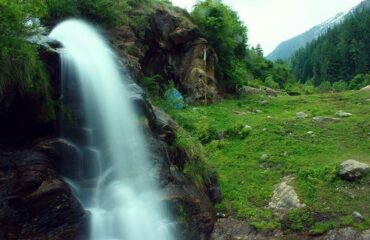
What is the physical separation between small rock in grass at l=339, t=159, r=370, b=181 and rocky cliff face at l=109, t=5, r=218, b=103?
13468 mm

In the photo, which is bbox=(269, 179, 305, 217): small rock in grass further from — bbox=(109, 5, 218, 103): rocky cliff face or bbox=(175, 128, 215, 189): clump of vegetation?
bbox=(109, 5, 218, 103): rocky cliff face

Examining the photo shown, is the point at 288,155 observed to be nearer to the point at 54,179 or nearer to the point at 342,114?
the point at 342,114

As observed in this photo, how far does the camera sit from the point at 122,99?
14.6 meters

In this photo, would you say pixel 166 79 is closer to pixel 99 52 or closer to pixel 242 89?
pixel 242 89

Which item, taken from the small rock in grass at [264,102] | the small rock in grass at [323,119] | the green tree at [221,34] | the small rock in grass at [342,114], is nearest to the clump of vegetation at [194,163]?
the small rock in grass at [323,119]

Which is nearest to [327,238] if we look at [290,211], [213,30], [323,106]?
[290,211]

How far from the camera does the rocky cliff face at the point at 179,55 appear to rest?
28453 millimetres

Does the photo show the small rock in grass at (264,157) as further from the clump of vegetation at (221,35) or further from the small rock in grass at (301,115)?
the clump of vegetation at (221,35)

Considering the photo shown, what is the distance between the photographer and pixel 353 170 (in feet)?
57.2

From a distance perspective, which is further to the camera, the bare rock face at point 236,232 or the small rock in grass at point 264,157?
the small rock in grass at point 264,157

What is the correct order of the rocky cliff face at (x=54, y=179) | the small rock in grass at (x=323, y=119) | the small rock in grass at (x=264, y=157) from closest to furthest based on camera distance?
the rocky cliff face at (x=54, y=179)
the small rock in grass at (x=264, y=157)
the small rock in grass at (x=323, y=119)

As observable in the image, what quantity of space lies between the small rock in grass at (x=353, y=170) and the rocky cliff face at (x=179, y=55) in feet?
44.2

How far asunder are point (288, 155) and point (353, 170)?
12.1ft

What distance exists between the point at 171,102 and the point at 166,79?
8058 mm
